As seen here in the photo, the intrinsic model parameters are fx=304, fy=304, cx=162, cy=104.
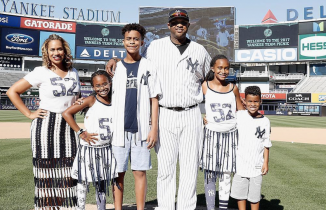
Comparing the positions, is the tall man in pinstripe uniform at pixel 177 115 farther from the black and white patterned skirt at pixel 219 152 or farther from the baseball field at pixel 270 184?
the baseball field at pixel 270 184

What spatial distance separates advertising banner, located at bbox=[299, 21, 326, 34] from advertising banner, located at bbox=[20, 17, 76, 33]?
3498cm

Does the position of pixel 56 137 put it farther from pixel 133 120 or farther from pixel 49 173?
pixel 133 120

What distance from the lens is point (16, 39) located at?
44.8 m

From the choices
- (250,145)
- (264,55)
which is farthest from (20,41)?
(250,145)

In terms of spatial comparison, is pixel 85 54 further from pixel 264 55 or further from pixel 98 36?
pixel 264 55

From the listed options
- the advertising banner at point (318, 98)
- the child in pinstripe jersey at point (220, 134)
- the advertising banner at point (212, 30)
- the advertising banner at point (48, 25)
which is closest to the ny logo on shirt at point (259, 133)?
the child in pinstripe jersey at point (220, 134)

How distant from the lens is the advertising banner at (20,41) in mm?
44250

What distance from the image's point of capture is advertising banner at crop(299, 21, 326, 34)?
44294 mm

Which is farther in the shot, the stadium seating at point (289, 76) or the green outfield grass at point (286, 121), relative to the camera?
the stadium seating at point (289, 76)

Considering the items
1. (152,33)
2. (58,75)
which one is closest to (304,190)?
(58,75)

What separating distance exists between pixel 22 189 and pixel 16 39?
4576cm

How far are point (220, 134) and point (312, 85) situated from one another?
147ft

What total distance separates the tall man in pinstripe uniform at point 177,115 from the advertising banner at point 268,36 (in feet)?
152

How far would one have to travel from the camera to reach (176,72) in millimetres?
3184
